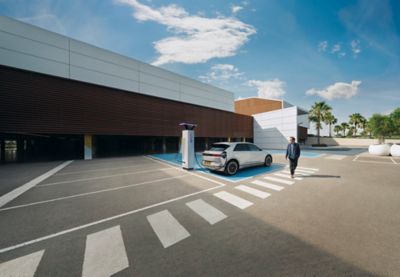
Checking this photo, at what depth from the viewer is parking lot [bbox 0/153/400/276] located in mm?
2158

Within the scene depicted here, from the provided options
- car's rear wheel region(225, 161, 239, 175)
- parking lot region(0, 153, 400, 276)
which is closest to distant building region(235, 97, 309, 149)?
parking lot region(0, 153, 400, 276)

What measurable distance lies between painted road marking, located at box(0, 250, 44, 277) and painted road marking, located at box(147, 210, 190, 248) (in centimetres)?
178

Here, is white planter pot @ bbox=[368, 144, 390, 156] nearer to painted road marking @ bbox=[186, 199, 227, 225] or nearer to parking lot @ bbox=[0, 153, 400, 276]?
parking lot @ bbox=[0, 153, 400, 276]

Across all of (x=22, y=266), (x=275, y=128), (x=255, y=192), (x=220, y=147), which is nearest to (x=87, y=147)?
A: (x=220, y=147)

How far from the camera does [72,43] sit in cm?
1689

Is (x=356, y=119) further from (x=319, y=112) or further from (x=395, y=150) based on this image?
(x=395, y=150)

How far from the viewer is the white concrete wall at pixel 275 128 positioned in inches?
1078

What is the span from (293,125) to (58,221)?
31.5 metres

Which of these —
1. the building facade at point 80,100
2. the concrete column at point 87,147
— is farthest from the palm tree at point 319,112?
the concrete column at point 87,147

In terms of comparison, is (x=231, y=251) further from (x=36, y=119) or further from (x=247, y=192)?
(x=36, y=119)

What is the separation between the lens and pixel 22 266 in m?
2.16

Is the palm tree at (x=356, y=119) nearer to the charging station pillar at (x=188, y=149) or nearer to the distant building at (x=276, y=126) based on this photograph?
the distant building at (x=276, y=126)

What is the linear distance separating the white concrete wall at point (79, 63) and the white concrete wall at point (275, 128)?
17.3 m

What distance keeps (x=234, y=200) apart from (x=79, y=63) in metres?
22.4
